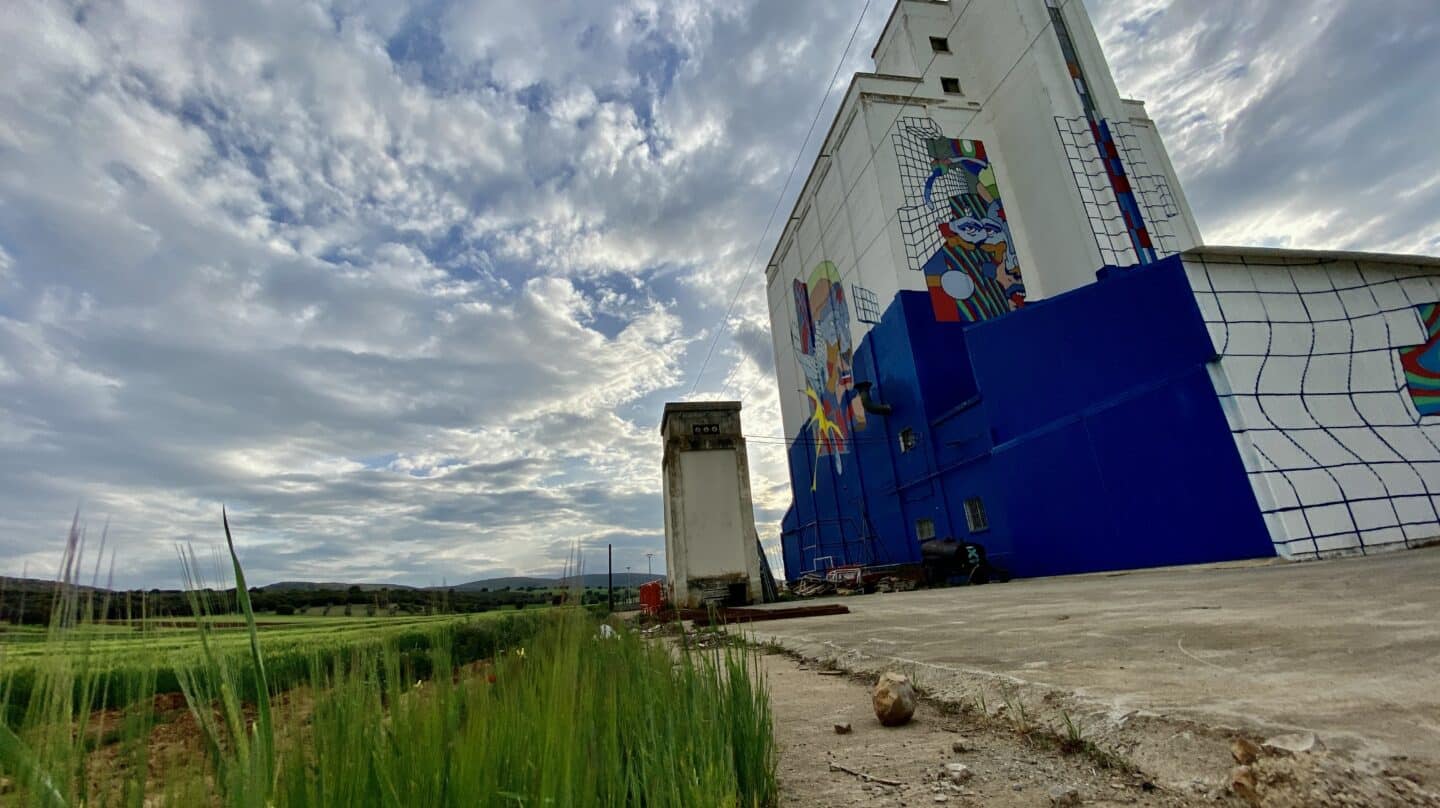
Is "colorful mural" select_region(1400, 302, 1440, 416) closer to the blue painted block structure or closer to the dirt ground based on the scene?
the blue painted block structure

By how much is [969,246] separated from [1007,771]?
53.0ft

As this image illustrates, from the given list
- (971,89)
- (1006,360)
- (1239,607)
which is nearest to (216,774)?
(1239,607)

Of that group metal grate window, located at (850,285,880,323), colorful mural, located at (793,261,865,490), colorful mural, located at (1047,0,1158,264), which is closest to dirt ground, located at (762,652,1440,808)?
metal grate window, located at (850,285,880,323)

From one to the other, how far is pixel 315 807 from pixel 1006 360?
467 inches

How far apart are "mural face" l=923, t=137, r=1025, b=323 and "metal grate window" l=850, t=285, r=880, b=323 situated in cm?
173

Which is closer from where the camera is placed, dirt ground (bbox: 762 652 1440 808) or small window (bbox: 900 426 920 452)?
dirt ground (bbox: 762 652 1440 808)

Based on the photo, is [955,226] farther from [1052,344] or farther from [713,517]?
[713,517]

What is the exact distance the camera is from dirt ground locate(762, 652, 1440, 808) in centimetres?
89

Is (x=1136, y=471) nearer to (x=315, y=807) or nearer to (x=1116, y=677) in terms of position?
(x=1116, y=677)

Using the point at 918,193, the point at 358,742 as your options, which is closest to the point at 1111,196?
the point at 918,193

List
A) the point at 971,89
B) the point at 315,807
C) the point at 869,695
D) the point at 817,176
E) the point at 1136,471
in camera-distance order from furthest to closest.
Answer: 1. the point at 817,176
2. the point at 971,89
3. the point at 1136,471
4. the point at 869,695
5. the point at 315,807

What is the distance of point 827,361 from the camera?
20.3 metres

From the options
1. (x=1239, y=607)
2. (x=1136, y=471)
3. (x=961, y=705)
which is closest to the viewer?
(x=961, y=705)

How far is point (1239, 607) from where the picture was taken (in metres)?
2.87
